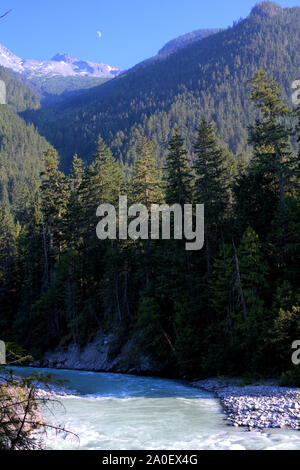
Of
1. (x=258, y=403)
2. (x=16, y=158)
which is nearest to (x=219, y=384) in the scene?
(x=258, y=403)

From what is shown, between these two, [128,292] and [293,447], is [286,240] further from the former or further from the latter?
[128,292]

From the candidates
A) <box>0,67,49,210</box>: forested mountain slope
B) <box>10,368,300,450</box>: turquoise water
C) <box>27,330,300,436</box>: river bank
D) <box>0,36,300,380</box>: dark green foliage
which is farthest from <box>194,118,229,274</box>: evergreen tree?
<box>0,67,49,210</box>: forested mountain slope

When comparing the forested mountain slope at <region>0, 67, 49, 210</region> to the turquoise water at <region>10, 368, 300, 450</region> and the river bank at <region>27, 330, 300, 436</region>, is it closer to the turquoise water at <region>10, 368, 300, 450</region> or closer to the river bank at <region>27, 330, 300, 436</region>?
the river bank at <region>27, 330, 300, 436</region>

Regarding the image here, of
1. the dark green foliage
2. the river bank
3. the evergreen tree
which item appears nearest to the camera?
the river bank

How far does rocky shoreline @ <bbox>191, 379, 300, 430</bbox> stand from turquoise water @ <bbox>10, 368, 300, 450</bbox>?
588mm

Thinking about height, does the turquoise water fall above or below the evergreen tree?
below

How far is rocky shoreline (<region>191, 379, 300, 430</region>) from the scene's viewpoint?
13250 mm

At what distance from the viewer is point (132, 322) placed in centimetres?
3369

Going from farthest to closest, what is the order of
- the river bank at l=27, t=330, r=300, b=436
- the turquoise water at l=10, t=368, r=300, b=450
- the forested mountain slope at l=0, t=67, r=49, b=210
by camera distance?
the forested mountain slope at l=0, t=67, r=49, b=210, the river bank at l=27, t=330, r=300, b=436, the turquoise water at l=10, t=368, r=300, b=450

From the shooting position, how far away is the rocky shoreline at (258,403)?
13.2 metres

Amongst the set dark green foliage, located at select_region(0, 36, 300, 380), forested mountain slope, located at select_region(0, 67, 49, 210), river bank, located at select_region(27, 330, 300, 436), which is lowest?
river bank, located at select_region(27, 330, 300, 436)

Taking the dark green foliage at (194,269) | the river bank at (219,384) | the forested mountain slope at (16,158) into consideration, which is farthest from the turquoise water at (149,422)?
the forested mountain slope at (16,158)

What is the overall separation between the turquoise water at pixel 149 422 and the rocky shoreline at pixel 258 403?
23.2 inches

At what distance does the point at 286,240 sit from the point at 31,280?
32.3 meters
